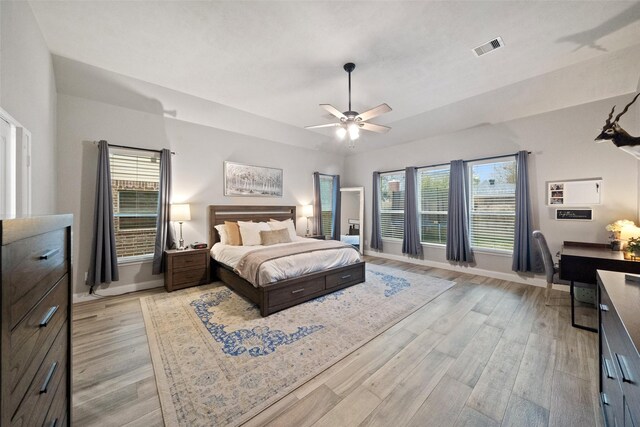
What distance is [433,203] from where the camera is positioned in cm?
543

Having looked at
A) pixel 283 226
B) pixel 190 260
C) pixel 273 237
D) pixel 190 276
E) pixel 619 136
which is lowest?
pixel 190 276

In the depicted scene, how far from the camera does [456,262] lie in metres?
4.98

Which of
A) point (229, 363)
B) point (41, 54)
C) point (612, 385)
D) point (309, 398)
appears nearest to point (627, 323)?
point (612, 385)

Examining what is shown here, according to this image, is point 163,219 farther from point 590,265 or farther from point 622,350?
point 590,265

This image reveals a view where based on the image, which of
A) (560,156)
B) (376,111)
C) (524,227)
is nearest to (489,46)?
(376,111)

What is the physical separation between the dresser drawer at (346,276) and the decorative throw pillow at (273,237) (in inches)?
50.2

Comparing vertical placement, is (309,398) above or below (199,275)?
below

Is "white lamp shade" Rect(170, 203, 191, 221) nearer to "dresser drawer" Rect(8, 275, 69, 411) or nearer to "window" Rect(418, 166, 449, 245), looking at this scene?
"dresser drawer" Rect(8, 275, 69, 411)

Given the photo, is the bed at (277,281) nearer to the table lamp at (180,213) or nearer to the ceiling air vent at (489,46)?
the table lamp at (180,213)

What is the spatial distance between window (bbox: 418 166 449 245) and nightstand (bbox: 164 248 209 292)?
4575 millimetres

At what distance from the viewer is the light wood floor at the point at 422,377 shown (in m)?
1.59

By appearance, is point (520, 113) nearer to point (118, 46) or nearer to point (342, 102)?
point (342, 102)

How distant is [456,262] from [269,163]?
177 inches

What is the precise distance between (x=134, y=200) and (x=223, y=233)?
1451 millimetres
